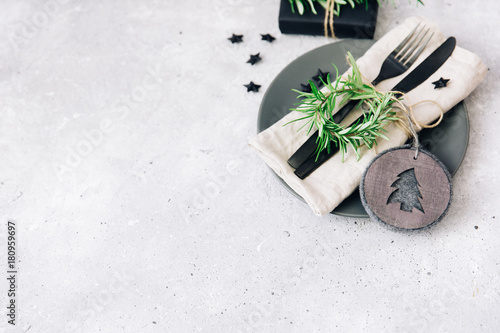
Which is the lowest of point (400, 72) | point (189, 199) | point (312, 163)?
point (189, 199)

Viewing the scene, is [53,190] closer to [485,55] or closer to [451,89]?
[451,89]

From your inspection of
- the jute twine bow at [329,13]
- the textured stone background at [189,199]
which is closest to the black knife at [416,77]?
the textured stone background at [189,199]

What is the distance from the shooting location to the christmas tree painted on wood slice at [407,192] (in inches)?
29.6

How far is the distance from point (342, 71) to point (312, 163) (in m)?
0.22

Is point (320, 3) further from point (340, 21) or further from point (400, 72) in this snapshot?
point (400, 72)

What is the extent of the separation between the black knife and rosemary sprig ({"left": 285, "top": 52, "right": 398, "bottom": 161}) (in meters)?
0.01

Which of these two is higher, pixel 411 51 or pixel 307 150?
pixel 411 51

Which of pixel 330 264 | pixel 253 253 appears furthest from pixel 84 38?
pixel 330 264

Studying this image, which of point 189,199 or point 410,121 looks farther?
point 189,199

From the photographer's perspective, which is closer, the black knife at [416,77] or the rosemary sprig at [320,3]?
the black knife at [416,77]

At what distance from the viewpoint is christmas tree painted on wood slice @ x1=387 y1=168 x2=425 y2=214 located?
75 cm

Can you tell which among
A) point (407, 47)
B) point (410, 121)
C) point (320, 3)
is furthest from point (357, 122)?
point (320, 3)

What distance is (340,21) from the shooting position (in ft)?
3.02

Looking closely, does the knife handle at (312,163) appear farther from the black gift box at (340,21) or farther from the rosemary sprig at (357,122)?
the black gift box at (340,21)
